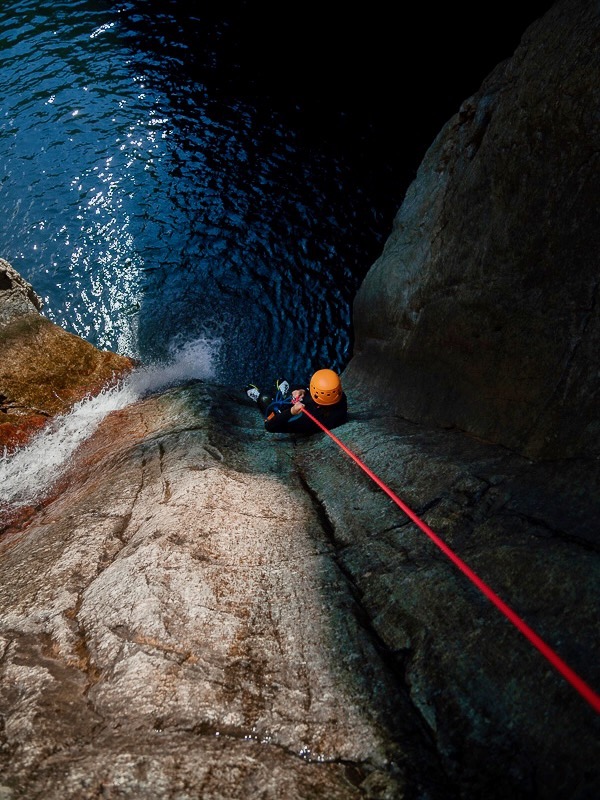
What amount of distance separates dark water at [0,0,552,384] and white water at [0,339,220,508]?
1.63 feet

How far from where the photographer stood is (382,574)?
427 cm

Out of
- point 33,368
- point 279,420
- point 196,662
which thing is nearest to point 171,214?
point 33,368

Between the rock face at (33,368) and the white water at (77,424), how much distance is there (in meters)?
0.26

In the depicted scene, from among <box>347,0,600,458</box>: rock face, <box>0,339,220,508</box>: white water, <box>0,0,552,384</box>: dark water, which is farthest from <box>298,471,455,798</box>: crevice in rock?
<box>0,0,552,384</box>: dark water

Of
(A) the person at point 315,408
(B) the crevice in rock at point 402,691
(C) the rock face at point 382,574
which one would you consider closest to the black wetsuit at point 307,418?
(A) the person at point 315,408

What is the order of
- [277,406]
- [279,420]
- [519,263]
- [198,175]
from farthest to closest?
1. [198,175]
2. [277,406]
3. [279,420]
4. [519,263]

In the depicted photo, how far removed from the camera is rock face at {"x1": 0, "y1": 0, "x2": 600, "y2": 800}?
2.85 meters

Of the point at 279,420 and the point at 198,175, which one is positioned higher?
the point at 198,175

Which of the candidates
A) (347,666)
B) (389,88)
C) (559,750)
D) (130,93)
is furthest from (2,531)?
(389,88)

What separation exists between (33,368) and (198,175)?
36.1ft

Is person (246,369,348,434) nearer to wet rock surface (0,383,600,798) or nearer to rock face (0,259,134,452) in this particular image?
wet rock surface (0,383,600,798)

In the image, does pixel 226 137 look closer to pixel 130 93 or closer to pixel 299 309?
pixel 130 93

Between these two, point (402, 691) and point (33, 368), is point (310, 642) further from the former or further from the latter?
point (33, 368)

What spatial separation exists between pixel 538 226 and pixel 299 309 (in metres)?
9.28
